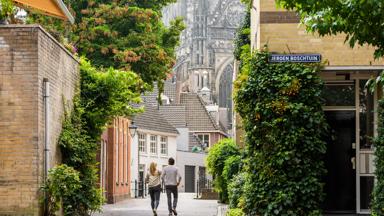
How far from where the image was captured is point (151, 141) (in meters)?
70.5

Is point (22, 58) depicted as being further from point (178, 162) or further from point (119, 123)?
point (178, 162)

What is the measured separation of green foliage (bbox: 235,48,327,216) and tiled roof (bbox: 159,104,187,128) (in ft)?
205

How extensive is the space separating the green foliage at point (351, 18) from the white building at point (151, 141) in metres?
47.2

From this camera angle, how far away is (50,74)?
66.0 feet

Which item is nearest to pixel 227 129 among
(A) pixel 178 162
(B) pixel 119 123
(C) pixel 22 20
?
(A) pixel 178 162

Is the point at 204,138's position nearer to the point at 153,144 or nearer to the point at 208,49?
the point at 153,144

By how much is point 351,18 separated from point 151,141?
196ft

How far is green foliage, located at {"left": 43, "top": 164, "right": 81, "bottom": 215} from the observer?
19281 millimetres

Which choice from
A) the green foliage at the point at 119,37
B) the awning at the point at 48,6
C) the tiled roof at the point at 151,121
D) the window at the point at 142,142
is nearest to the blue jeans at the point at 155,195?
the awning at the point at 48,6

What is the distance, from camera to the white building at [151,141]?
6223 centimetres

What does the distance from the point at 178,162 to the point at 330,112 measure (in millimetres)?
65871

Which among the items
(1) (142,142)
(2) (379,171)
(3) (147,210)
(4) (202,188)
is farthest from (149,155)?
(2) (379,171)

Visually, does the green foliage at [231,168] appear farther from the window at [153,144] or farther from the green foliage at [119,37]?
the window at [153,144]

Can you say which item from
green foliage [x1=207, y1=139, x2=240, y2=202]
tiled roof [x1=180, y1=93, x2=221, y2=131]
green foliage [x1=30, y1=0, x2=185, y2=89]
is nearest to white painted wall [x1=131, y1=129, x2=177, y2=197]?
tiled roof [x1=180, y1=93, x2=221, y2=131]
